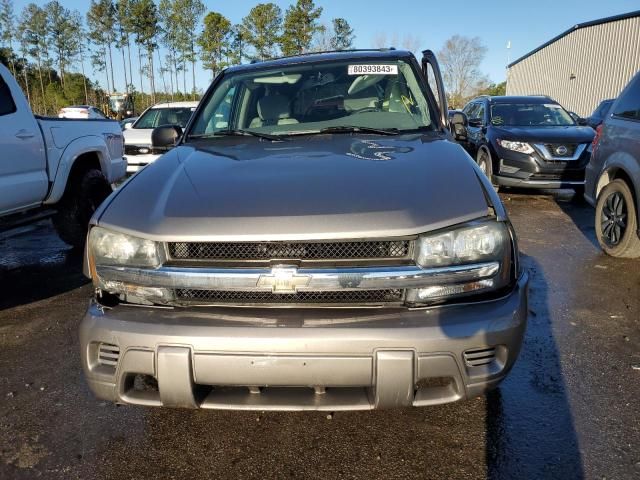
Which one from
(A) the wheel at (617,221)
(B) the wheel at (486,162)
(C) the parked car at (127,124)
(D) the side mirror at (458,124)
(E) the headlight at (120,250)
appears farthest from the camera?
(C) the parked car at (127,124)

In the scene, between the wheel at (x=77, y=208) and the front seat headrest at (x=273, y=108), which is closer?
the front seat headrest at (x=273, y=108)

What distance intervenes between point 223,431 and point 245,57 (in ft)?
148

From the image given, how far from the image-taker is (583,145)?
7.97 meters

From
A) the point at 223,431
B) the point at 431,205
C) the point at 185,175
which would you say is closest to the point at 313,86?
the point at 185,175

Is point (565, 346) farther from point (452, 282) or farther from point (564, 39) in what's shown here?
point (564, 39)

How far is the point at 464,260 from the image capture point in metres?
1.97

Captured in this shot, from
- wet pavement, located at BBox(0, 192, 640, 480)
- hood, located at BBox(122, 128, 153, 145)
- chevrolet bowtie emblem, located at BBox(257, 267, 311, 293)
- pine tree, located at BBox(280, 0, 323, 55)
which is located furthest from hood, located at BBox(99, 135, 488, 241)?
pine tree, located at BBox(280, 0, 323, 55)

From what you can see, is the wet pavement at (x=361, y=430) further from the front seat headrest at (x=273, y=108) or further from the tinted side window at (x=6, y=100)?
the tinted side window at (x=6, y=100)

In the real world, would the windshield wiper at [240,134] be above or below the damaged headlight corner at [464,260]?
above

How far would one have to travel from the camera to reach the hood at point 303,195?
6.30 ft

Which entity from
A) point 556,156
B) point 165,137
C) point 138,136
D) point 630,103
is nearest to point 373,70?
point 165,137

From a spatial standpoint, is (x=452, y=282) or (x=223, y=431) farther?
(x=223, y=431)

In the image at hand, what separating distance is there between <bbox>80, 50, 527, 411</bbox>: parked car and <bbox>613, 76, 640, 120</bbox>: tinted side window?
3495 millimetres

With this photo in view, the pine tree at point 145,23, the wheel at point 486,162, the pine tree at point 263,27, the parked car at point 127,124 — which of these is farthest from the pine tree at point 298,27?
the wheel at point 486,162
